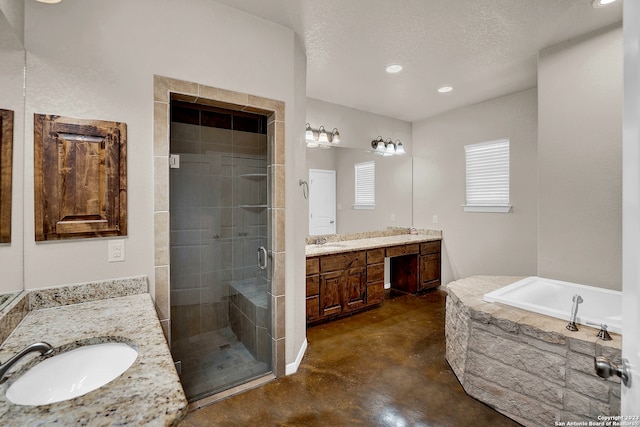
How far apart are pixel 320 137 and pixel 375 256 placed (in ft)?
5.48

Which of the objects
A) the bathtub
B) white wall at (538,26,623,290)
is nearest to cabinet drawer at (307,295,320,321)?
the bathtub

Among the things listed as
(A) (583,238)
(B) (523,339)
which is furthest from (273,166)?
(A) (583,238)

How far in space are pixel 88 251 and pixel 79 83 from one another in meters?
0.92

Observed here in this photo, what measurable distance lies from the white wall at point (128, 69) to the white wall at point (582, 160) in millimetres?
2451

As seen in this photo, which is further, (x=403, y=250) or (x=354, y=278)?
(x=403, y=250)

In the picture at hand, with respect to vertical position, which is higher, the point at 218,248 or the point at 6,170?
the point at 6,170

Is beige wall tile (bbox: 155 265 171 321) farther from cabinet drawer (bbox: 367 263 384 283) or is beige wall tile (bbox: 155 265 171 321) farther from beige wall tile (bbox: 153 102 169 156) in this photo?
cabinet drawer (bbox: 367 263 384 283)

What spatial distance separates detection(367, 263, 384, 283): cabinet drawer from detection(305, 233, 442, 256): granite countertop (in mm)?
254

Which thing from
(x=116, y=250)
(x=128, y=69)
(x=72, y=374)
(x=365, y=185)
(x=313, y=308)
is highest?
(x=128, y=69)

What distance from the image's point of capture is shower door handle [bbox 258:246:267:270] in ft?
8.03

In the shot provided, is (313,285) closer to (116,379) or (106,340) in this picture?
(106,340)

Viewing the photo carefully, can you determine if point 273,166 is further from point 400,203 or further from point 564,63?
point 400,203

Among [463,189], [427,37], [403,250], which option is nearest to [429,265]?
[403,250]

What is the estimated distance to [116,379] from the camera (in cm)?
91
